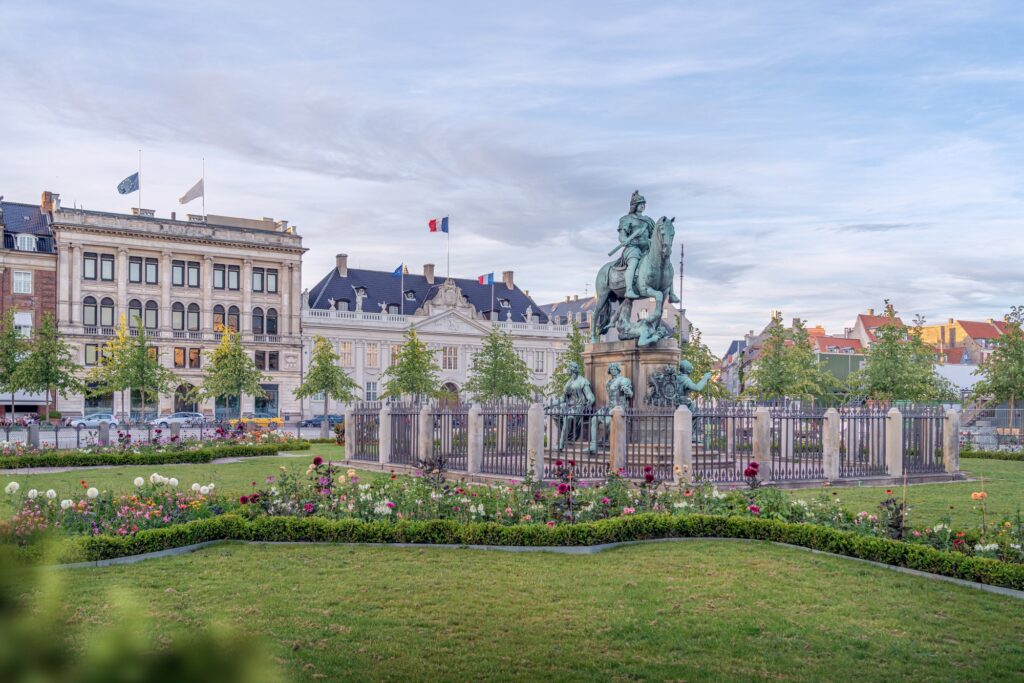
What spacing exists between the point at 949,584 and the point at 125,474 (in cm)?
1991

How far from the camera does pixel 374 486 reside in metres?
14.3

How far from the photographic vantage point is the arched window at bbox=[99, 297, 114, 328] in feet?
220

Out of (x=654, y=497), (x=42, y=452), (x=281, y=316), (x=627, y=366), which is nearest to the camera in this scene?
(x=654, y=497)

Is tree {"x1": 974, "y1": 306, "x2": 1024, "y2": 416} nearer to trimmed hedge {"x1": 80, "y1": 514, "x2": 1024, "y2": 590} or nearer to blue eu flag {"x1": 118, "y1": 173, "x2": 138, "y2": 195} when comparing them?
trimmed hedge {"x1": 80, "y1": 514, "x2": 1024, "y2": 590}

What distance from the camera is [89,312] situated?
66.7m

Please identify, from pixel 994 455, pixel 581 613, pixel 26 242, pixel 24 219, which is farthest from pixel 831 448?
pixel 24 219

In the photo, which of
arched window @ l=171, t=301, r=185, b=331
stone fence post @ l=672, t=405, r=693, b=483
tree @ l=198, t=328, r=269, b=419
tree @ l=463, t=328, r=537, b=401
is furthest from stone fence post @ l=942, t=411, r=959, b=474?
arched window @ l=171, t=301, r=185, b=331

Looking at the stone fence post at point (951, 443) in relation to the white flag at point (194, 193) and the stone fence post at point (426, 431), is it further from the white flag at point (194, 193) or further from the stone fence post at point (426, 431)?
the white flag at point (194, 193)

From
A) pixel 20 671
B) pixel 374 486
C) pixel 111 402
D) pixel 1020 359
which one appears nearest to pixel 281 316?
pixel 111 402

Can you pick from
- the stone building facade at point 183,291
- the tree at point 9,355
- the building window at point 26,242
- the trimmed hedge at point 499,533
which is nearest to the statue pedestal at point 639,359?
the trimmed hedge at point 499,533

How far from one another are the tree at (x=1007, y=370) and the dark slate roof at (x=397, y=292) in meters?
48.1

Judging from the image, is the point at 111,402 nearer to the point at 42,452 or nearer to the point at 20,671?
the point at 42,452

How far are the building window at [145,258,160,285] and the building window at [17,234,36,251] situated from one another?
7808 millimetres

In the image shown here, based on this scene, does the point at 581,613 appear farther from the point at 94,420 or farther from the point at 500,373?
the point at 94,420
